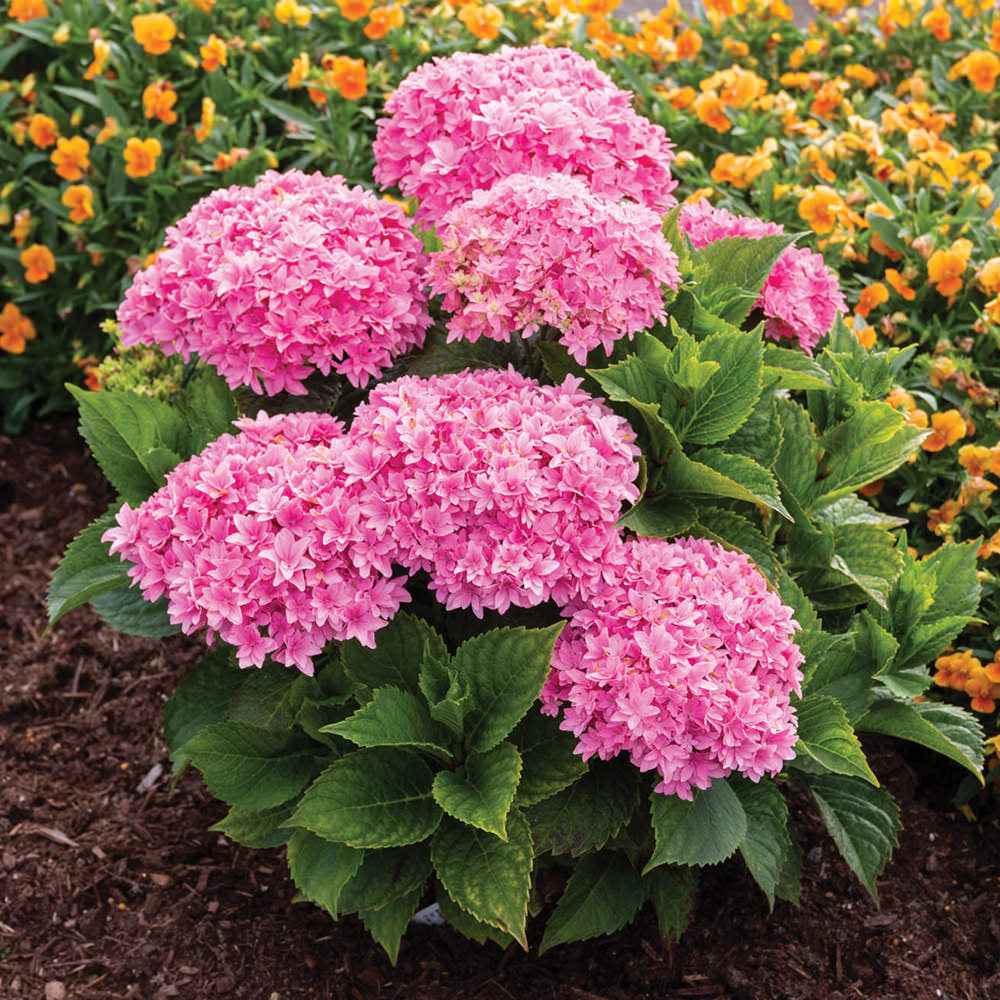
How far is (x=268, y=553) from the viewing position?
1.68 m

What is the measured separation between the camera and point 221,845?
262cm

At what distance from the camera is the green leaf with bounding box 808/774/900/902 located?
2055 mm

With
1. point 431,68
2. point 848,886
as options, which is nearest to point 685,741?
point 848,886

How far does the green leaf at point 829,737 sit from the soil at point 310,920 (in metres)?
0.65

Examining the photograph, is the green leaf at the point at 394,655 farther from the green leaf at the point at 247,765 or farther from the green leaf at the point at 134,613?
the green leaf at the point at 134,613

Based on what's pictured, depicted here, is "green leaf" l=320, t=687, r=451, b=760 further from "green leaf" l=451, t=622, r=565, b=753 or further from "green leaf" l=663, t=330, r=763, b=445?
"green leaf" l=663, t=330, r=763, b=445

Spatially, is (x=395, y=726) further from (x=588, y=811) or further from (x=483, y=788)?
(x=588, y=811)

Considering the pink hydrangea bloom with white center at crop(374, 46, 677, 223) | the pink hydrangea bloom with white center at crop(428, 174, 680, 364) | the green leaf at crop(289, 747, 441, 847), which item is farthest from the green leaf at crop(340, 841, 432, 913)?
the pink hydrangea bloom with white center at crop(374, 46, 677, 223)

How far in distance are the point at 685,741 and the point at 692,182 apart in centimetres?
232

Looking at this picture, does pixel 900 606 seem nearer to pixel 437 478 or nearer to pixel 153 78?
pixel 437 478

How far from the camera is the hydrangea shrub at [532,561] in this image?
171cm

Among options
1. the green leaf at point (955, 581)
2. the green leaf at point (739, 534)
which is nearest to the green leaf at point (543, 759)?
the green leaf at point (739, 534)

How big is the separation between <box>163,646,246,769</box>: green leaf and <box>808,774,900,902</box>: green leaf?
1.13 meters

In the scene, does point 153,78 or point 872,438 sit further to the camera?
point 153,78
